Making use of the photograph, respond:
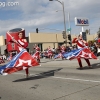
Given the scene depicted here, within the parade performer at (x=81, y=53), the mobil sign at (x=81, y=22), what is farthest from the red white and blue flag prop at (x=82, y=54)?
the mobil sign at (x=81, y=22)

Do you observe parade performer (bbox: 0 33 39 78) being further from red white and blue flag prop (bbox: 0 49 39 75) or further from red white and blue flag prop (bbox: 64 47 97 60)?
red white and blue flag prop (bbox: 64 47 97 60)

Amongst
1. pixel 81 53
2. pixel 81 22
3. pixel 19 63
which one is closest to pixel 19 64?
pixel 19 63

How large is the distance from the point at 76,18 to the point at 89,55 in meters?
34.7

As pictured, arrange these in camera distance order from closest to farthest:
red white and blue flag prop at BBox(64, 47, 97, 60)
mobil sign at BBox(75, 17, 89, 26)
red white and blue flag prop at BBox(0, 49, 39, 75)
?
red white and blue flag prop at BBox(0, 49, 39, 75), red white and blue flag prop at BBox(64, 47, 97, 60), mobil sign at BBox(75, 17, 89, 26)

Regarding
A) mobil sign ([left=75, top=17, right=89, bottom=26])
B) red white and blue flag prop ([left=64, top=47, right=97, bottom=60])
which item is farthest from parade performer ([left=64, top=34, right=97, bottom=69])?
mobil sign ([left=75, top=17, right=89, bottom=26])

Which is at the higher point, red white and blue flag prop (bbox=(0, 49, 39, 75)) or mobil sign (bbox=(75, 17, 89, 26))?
mobil sign (bbox=(75, 17, 89, 26))

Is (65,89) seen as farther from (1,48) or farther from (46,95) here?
(1,48)

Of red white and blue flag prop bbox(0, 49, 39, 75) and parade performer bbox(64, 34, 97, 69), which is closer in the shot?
red white and blue flag prop bbox(0, 49, 39, 75)

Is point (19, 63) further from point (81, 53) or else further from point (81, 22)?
point (81, 22)

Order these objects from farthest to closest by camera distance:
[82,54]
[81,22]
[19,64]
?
[81,22], [82,54], [19,64]

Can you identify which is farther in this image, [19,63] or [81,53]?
[81,53]

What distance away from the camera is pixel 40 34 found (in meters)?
61.8

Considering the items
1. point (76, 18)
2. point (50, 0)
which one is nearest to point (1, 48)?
point (76, 18)

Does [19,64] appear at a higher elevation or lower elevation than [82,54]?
lower
